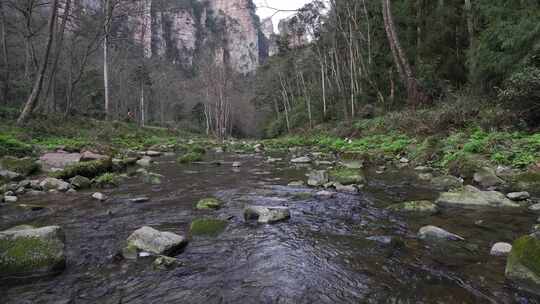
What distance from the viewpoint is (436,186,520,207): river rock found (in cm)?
497

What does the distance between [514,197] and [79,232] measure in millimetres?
6741

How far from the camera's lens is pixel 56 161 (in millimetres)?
9289

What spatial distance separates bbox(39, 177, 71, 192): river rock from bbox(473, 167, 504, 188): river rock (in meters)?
8.86

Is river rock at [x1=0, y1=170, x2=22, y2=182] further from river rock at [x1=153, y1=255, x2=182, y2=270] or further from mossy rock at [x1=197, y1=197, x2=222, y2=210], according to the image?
river rock at [x1=153, y1=255, x2=182, y2=270]

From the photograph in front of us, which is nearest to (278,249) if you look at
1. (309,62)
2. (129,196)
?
(129,196)

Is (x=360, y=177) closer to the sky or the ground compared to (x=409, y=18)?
closer to the ground

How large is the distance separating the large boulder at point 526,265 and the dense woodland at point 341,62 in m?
6.87

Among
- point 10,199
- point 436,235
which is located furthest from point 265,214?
point 10,199

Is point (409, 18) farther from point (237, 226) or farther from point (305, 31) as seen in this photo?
point (237, 226)

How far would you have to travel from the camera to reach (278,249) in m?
3.62

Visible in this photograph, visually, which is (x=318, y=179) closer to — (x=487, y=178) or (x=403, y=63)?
(x=487, y=178)

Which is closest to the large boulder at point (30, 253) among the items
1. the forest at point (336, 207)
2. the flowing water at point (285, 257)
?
the forest at point (336, 207)

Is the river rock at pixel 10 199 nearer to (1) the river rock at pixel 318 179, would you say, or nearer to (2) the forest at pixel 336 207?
(2) the forest at pixel 336 207

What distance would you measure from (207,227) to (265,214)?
3.09 ft
